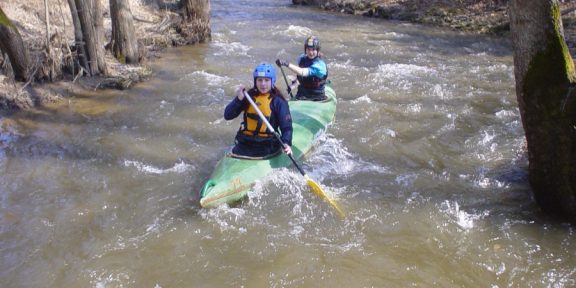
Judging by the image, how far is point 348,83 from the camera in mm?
9344

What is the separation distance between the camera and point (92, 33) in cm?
863

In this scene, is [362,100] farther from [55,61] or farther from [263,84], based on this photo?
[55,61]

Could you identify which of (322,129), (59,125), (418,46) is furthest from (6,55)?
(418,46)

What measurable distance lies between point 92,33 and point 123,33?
1152mm

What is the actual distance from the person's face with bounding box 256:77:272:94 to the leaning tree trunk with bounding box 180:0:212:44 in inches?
296

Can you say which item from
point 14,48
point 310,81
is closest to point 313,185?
point 310,81

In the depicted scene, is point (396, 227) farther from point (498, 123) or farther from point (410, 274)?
point (498, 123)

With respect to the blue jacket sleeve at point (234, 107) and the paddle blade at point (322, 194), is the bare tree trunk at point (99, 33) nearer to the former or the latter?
the blue jacket sleeve at point (234, 107)

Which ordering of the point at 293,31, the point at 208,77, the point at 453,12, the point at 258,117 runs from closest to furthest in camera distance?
the point at 258,117 < the point at 208,77 < the point at 293,31 < the point at 453,12

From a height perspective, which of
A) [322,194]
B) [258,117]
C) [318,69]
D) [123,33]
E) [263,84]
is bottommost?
[322,194]

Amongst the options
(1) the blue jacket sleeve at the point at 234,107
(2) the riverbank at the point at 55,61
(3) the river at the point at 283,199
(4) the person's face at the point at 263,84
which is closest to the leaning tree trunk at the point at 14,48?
(2) the riverbank at the point at 55,61

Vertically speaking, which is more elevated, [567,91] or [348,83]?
[567,91]

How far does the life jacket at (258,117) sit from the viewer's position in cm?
534

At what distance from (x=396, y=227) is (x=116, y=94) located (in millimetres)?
5897
